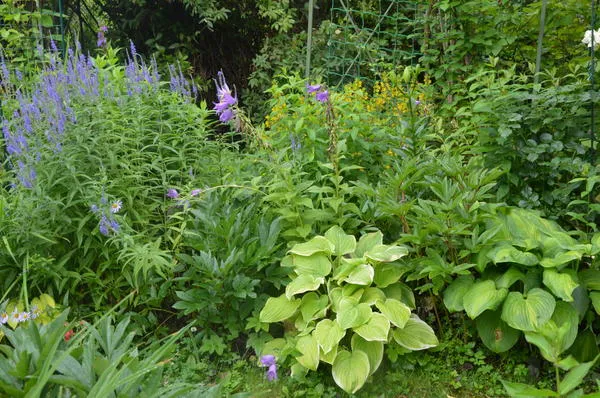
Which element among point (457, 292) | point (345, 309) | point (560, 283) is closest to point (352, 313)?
point (345, 309)

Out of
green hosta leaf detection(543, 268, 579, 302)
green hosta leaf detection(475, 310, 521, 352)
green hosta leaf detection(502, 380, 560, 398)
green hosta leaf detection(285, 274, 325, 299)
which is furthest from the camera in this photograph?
green hosta leaf detection(285, 274, 325, 299)

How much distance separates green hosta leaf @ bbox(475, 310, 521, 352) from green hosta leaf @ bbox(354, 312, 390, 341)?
1.43 ft

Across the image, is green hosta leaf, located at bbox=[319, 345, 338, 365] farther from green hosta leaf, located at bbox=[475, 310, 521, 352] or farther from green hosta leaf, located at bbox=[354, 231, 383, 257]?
green hosta leaf, located at bbox=[475, 310, 521, 352]

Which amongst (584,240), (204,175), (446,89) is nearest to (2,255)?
(204,175)

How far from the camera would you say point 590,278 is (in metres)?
2.48

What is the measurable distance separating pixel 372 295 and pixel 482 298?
47cm

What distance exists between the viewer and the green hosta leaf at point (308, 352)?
2.48 metres

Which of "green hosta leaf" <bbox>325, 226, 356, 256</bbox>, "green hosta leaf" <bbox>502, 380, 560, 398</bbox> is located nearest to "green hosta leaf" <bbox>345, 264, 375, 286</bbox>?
"green hosta leaf" <bbox>325, 226, 356, 256</bbox>

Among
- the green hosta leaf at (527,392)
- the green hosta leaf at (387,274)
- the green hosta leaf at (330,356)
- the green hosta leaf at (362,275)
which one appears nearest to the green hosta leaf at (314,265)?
the green hosta leaf at (362,275)

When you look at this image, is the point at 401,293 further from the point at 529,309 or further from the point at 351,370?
the point at 529,309

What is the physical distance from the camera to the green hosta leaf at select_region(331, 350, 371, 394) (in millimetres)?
2412

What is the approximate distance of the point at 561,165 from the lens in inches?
113

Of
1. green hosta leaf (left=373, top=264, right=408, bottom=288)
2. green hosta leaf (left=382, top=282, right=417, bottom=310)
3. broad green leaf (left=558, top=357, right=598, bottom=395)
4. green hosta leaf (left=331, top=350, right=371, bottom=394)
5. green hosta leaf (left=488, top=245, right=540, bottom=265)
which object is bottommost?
green hosta leaf (left=331, top=350, right=371, bottom=394)

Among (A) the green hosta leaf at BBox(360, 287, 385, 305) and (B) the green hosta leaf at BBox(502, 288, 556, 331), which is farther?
(A) the green hosta leaf at BBox(360, 287, 385, 305)
